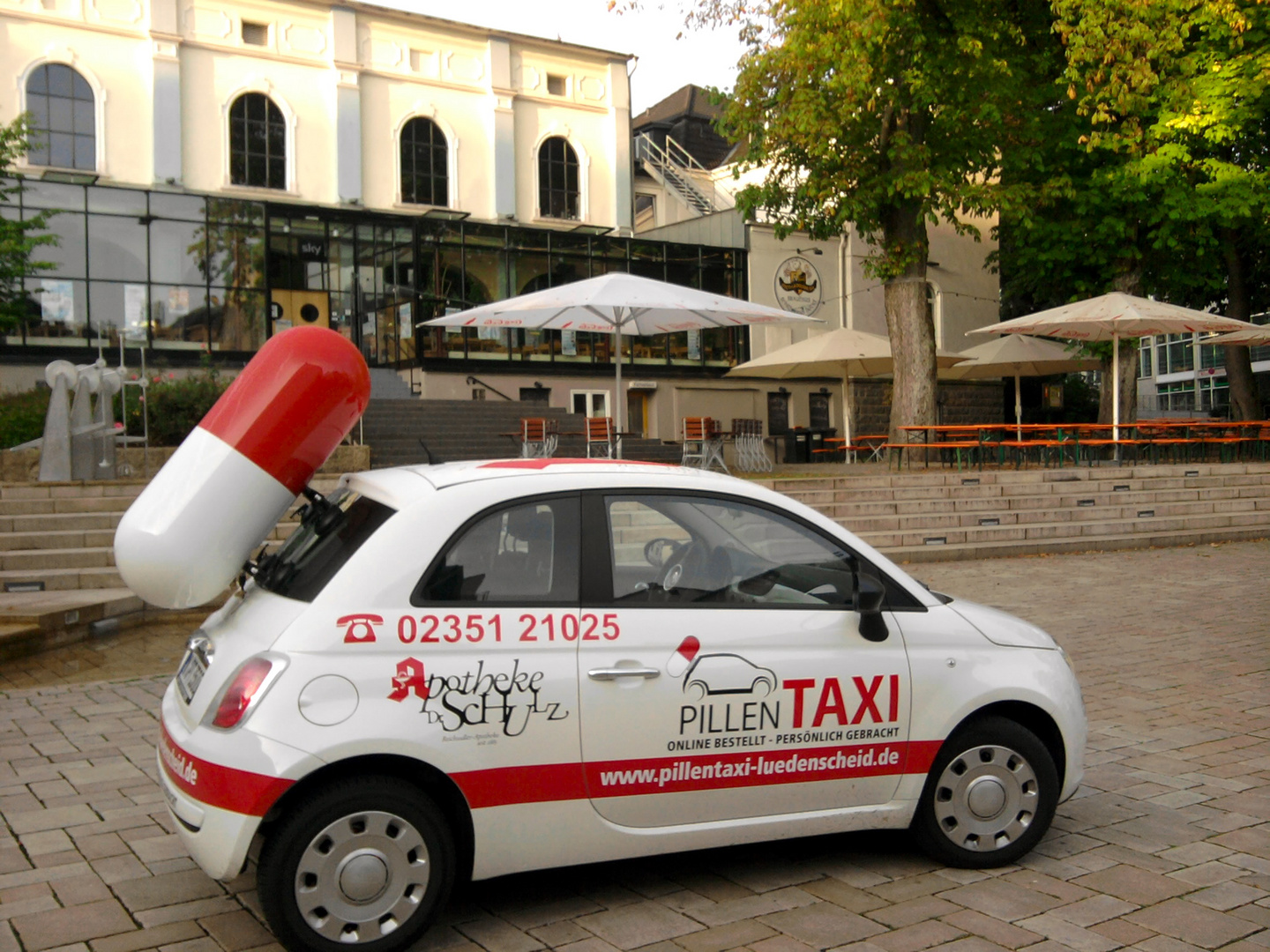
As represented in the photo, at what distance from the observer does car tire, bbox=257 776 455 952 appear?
3498mm

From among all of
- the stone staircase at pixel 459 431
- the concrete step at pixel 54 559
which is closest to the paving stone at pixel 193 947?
the concrete step at pixel 54 559

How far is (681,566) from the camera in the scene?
4.18 m

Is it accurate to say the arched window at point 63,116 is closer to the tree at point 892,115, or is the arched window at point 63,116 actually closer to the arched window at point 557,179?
the arched window at point 557,179

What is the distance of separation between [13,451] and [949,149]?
16439mm

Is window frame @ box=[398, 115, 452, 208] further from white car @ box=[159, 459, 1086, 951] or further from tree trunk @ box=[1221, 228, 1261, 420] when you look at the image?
white car @ box=[159, 459, 1086, 951]

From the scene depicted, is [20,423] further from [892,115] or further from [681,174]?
[681,174]

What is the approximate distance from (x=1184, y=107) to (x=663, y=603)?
21868 millimetres

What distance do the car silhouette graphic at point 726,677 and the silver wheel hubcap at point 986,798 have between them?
2.80ft

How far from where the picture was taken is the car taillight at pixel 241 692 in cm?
354

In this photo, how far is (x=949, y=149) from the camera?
21.5 metres

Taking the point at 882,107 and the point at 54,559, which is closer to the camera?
the point at 54,559

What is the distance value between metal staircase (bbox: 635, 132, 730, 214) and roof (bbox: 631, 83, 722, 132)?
4.95 ft

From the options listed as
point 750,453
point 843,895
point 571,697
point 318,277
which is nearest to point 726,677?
point 571,697

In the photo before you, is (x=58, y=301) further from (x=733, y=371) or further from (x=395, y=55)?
(x=733, y=371)
